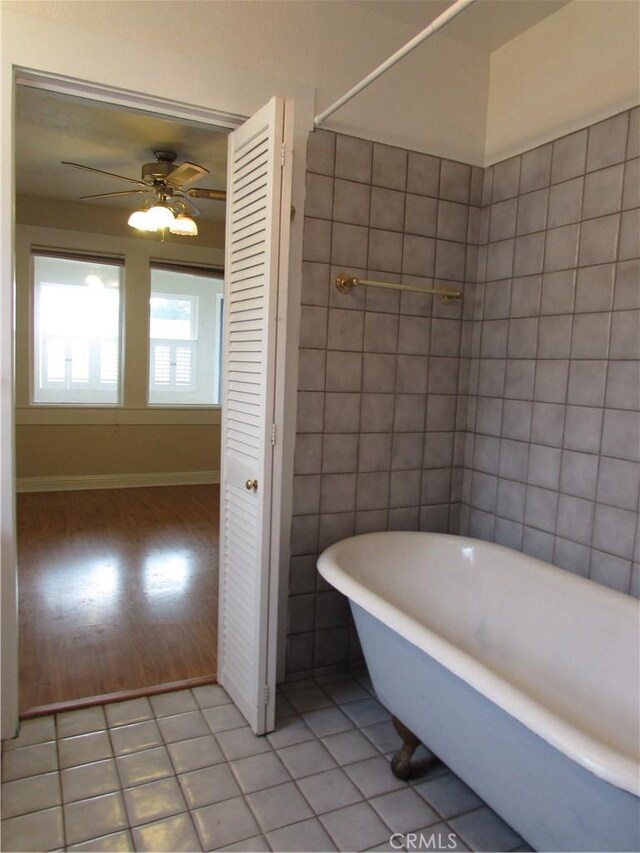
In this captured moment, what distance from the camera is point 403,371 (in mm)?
2471

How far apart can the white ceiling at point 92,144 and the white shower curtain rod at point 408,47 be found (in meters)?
0.89

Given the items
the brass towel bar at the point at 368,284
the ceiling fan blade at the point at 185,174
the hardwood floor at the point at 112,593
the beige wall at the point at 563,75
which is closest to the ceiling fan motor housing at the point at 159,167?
the ceiling fan blade at the point at 185,174

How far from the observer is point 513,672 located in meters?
1.94

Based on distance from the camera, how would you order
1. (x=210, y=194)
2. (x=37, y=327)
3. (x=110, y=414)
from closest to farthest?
(x=210, y=194)
(x=37, y=327)
(x=110, y=414)

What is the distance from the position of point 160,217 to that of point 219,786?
8.78ft

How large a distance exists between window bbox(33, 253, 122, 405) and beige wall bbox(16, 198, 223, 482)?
0.11 meters

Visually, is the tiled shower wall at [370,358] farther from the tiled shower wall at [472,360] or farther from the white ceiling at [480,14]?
the white ceiling at [480,14]

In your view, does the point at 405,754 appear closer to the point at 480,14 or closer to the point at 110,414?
the point at 480,14

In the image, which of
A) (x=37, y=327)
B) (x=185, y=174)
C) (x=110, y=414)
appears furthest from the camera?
(x=110, y=414)

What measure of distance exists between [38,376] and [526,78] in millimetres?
4388

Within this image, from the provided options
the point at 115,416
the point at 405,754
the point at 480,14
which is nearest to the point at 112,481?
the point at 115,416

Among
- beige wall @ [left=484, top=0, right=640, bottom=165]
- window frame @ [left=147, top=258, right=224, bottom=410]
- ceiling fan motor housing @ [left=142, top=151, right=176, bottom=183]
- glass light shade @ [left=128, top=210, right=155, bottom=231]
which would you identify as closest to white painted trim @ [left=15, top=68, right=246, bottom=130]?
beige wall @ [left=484, top=0, right=640, bottom=165]

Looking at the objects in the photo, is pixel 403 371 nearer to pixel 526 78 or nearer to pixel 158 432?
pixel 526 78

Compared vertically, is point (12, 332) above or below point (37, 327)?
below
